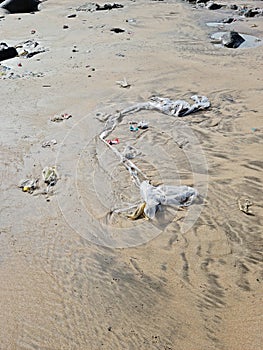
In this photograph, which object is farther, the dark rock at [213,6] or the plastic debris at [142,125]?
the dark rock at [213,6]

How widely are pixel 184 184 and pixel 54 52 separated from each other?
5179 millimetres

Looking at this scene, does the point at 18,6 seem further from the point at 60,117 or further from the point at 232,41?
the point at 60,117

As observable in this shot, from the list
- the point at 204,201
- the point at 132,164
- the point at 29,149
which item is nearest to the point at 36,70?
the point at 29,149

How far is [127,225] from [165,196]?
490mm

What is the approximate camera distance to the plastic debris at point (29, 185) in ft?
11.6

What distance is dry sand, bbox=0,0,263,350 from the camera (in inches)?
90.9

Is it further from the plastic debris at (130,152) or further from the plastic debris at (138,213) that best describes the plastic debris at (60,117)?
the plastic debris at (138,213)

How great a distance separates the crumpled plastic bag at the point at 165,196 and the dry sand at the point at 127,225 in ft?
0.42

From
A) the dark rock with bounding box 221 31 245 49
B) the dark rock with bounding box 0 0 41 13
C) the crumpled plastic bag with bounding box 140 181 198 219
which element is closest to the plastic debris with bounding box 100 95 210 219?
the crumpled plastic bag with bounding box 140 181 198 219

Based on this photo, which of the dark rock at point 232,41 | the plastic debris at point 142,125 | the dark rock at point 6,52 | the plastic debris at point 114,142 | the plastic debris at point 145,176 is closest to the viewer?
the plastic debris at point 145,176

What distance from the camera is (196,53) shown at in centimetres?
695

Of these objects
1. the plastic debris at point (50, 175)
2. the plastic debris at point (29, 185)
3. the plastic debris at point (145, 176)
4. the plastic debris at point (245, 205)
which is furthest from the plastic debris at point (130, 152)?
the plastic debris at point (245, 205)

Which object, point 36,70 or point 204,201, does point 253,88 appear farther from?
point 36,70

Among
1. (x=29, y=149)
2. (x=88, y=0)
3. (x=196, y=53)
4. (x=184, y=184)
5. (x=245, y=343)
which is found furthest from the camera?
(x=88, y=0)
